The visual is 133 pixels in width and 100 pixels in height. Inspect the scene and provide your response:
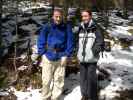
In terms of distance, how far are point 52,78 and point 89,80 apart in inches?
36.5

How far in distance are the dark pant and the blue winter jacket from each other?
1.96 ft

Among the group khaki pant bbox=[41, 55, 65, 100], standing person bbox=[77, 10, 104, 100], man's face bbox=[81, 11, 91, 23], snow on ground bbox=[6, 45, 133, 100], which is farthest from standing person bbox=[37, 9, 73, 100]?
snow on ground bbox=[6, 45, 133, 100]

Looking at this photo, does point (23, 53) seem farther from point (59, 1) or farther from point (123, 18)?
point (123, 18)

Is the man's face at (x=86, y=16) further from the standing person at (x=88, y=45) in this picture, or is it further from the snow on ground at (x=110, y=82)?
the snow on ground at (x=110, y=82)

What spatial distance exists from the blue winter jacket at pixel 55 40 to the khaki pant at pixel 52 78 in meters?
0.19

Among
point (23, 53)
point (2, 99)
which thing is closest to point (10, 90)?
point (2, 99)

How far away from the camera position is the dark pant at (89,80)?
347 inches

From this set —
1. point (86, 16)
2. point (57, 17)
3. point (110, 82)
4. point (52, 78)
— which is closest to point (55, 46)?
point (57, 17)

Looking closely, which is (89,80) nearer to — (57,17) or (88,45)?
(88,45)

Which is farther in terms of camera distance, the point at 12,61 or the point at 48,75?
the point at 12,61

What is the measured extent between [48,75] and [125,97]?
2.24 metres

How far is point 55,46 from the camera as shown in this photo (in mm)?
8625

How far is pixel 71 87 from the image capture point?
10195 millimetres

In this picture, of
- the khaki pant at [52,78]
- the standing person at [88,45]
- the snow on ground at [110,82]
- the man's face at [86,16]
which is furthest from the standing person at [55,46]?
the snow on ground at [110,82]
